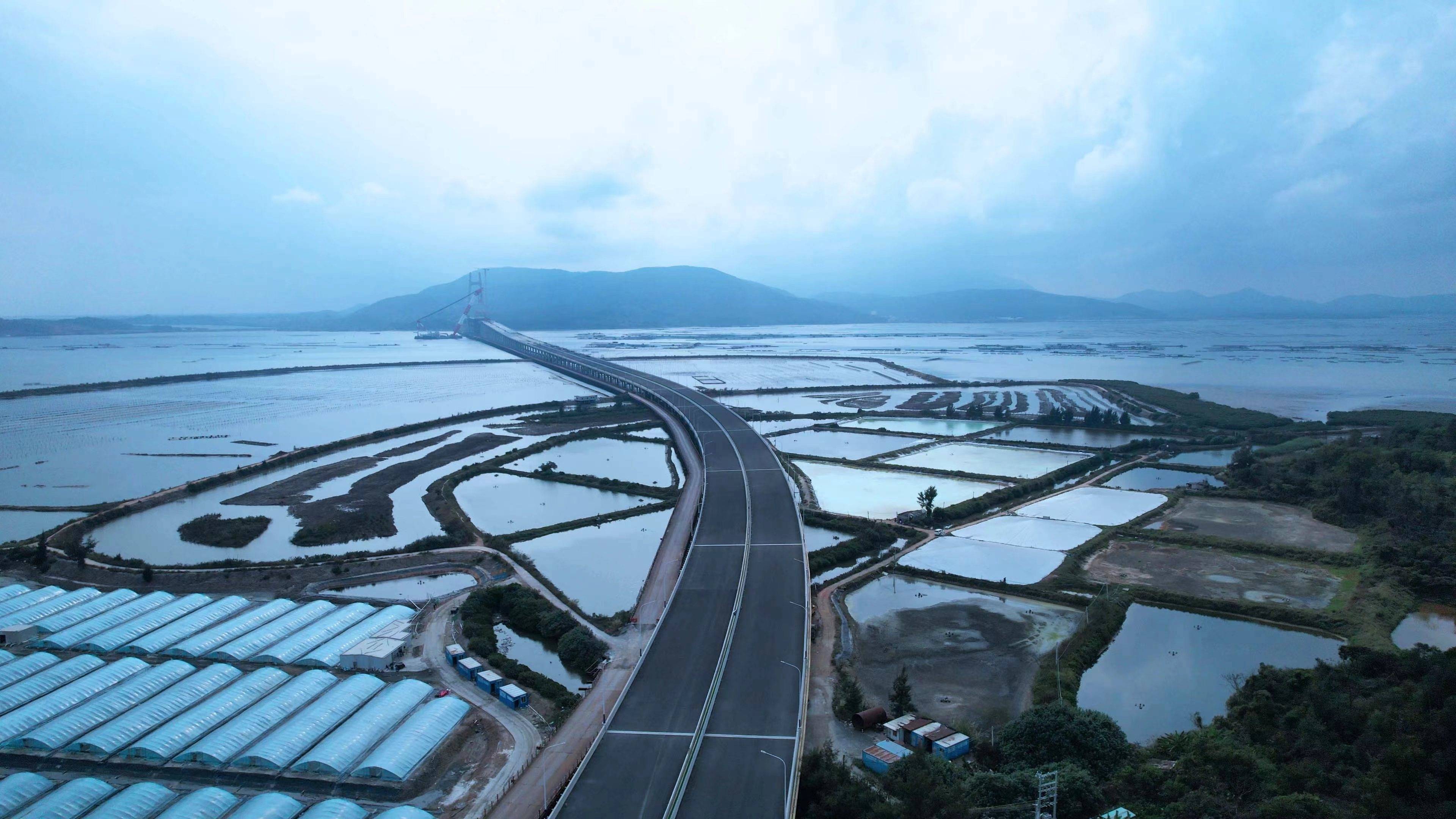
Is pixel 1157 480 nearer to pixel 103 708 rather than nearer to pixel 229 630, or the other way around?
pixel 229 630

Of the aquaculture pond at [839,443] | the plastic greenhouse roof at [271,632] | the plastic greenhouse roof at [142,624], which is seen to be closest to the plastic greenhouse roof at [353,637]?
the plastic greenhouse roof at [271,632]

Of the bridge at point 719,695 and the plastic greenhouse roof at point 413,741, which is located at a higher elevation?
the bridge at point 719,695

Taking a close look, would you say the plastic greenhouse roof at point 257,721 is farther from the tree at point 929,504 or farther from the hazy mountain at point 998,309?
the hazy mountain at point 998,309

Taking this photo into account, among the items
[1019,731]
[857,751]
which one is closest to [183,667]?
[857,751]

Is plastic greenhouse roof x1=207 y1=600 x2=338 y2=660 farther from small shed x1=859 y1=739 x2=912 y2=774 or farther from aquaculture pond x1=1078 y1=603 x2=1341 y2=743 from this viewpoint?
aquaculture pond x1=1078 y1=603 x2=1341 y2=743

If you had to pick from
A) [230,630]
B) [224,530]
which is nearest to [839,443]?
[224,530]

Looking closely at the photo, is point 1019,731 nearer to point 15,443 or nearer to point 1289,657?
point 1289,657

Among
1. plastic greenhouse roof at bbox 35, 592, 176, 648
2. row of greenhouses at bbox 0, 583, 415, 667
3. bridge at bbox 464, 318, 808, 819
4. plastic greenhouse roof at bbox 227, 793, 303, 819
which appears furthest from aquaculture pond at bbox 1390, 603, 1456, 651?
plastic greenhouse roof at bbox 35, 592, 176, 648
